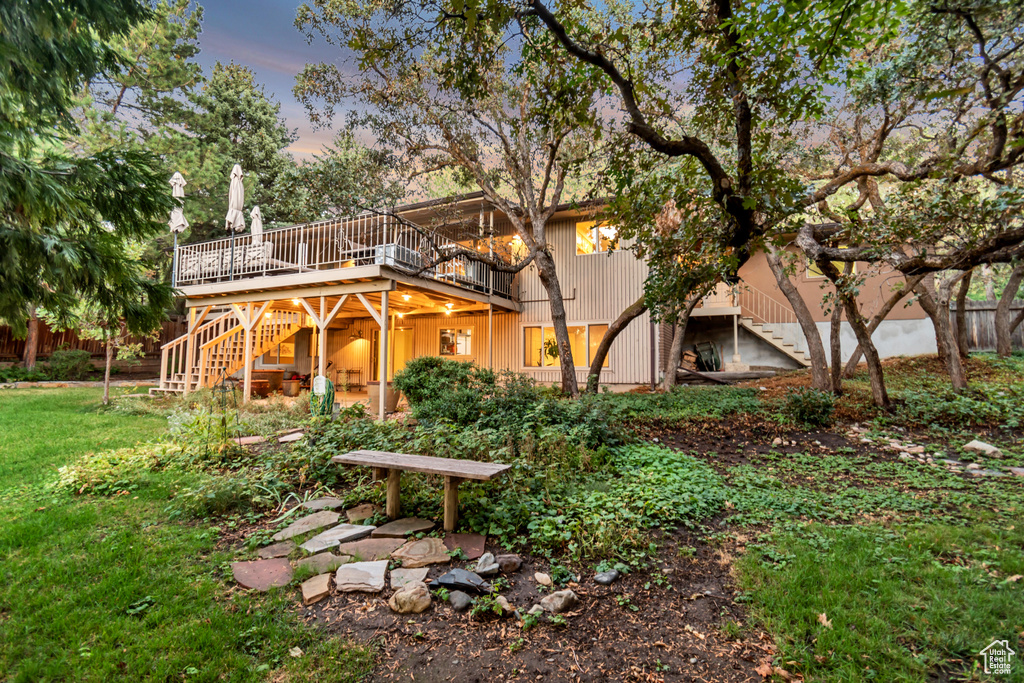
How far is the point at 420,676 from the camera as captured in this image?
7.50 ft

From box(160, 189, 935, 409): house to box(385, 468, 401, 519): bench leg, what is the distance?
5.36 metres

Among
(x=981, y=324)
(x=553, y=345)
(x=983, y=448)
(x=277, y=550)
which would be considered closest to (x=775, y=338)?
(x=981, y=324)

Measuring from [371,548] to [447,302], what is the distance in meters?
10.1

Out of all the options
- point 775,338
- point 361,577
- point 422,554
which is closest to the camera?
point 361,577

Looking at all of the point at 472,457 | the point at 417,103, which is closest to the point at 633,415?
the point at 472,457

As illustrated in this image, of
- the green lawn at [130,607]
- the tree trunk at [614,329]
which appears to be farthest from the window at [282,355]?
the green lawn at [130,607]

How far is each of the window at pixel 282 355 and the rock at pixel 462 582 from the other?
629 inches

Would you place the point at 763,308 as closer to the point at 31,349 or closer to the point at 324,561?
the point at 324,561

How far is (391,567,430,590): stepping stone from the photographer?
3111 mm

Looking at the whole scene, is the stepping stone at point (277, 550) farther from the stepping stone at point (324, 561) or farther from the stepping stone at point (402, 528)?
the stepping stone at point (402, 528)

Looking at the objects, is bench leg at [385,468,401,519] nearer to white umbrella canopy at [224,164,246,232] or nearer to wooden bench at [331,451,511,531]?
wooden bench at [331,451,511,531]

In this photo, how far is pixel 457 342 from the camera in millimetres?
15141

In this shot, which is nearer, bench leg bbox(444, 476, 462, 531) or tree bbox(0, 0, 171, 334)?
tree bbox(0, 0, 171, 334)

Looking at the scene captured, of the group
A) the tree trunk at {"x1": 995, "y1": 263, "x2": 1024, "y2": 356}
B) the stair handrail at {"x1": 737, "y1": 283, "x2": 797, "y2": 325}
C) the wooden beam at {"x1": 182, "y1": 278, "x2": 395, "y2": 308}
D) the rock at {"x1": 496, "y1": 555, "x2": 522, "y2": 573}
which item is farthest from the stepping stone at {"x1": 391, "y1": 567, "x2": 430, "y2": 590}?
the tree trunk at {"x1": 995, "y1": 263, "x2": 1024, "y2": 356}
